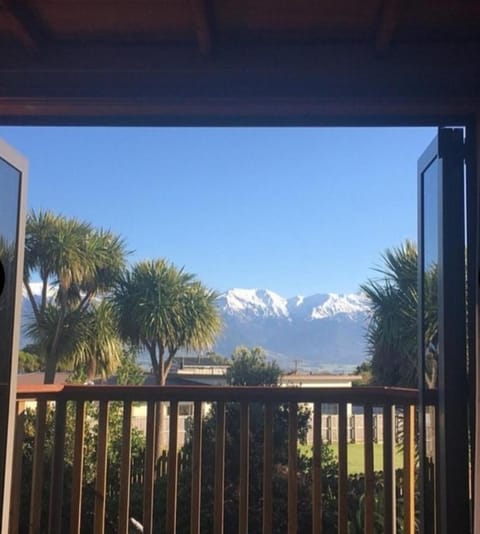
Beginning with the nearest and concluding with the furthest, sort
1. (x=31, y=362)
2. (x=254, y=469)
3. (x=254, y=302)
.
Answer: (x=254, y=469)
(x=31, y=362)
(x=254, y=302)

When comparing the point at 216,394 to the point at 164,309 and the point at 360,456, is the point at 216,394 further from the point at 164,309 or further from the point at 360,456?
the point at 164,309

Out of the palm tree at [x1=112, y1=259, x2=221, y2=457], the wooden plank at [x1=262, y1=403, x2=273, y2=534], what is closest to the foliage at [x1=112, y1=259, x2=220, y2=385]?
the palm tree at [x1=112, y1=259, x2=221, y2=457]

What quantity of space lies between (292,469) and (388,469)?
458 millimetres

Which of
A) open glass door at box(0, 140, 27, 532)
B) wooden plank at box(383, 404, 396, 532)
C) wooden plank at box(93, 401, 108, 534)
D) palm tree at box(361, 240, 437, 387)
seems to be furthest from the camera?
palm tree at box(361, 240, 437, 387)

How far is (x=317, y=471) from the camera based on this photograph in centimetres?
273

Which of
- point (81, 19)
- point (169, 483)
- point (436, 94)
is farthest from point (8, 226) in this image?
point (436, 94)

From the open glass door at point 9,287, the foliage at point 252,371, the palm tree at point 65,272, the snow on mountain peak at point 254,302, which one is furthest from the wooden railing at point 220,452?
the snow on mountain peak at point 254,302

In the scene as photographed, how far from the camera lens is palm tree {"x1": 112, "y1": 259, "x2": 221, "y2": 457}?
540cm

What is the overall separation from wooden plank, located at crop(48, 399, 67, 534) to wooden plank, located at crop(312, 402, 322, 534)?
4.12ft

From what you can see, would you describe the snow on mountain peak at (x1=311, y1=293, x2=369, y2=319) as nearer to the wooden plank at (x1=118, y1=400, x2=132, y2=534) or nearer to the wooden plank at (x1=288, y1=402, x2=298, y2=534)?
the wooden plank at (x1=288, y1=402, x2=298, y2=534)

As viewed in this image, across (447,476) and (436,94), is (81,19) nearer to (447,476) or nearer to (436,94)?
(436,94)

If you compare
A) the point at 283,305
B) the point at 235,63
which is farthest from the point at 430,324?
the point at 283,305

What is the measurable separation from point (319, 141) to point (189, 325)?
9.94 ft

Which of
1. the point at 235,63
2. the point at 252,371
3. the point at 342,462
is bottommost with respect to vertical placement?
the point at 342,462
